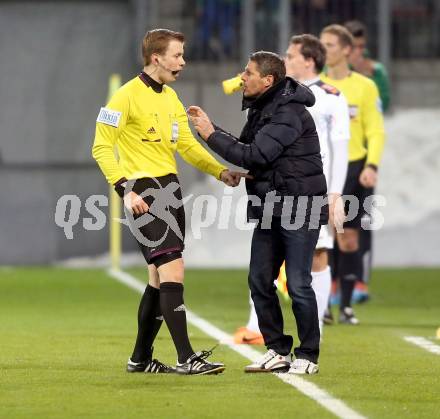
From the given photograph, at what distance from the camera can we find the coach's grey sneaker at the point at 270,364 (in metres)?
9.21

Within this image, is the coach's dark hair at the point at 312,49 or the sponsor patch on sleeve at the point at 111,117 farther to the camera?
the coach's dark hair at the point at 312,49

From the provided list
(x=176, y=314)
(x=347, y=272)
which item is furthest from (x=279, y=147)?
(x=347, y=272)

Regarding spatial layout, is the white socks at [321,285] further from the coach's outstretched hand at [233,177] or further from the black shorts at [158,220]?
the black shorts at [158,220]

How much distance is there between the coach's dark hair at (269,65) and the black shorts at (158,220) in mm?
804

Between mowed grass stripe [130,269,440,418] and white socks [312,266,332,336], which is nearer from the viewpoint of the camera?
mowed grass stripe [130,269,440,418]

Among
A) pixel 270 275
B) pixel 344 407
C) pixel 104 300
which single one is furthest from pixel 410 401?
pixel 104 300

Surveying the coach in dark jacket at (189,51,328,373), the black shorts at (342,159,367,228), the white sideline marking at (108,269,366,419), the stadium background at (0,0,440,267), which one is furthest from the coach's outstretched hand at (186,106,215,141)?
the stadium background at (0,0,440,267)

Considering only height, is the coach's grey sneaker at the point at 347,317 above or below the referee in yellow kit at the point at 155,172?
below

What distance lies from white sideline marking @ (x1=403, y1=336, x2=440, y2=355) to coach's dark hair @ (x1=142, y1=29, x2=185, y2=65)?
2873mm

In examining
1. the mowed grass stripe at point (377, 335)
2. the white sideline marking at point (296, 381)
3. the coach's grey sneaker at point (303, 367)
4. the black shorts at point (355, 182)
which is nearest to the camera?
the white sideline marking at point (296, 381)

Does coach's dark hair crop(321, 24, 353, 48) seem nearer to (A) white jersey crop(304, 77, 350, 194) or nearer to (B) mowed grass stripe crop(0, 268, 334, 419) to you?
(A) white jersey crop(304, 77, 350, 194)

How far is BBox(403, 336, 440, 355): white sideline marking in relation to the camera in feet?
35.1

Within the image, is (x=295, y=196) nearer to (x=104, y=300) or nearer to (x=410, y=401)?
(x=410, y=401)

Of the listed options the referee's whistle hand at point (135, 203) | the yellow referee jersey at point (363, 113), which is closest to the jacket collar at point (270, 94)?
the referee's whistle hand at point (135, 203)
